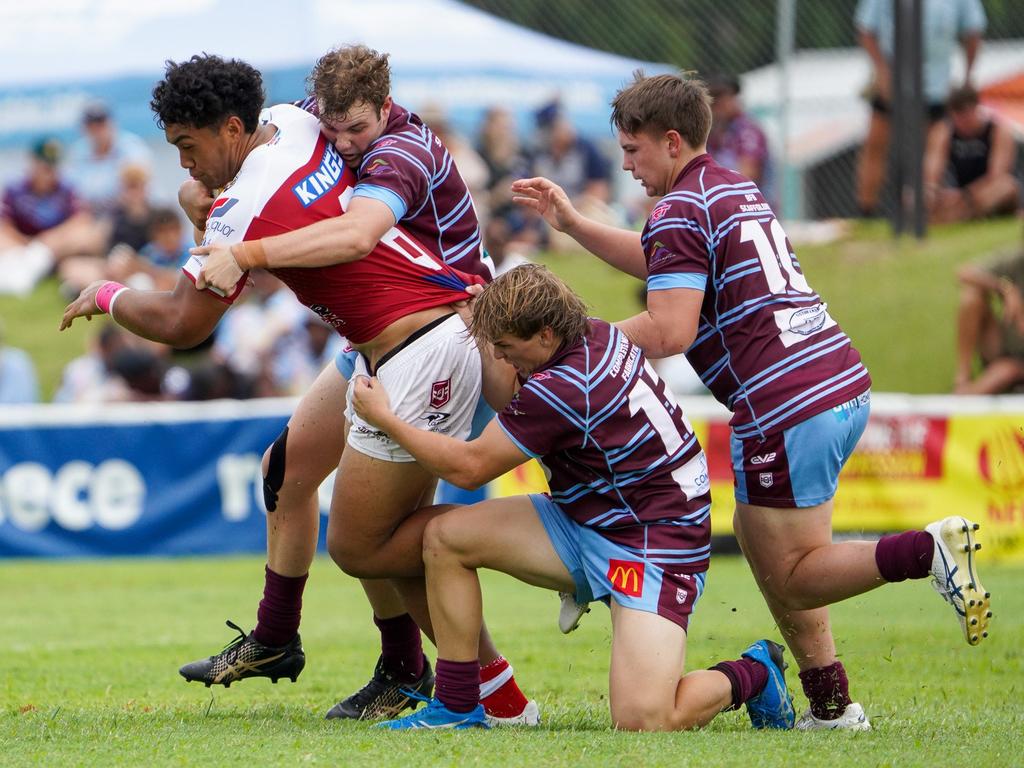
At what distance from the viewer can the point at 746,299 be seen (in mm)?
5047

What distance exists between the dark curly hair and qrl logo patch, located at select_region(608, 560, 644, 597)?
194cm

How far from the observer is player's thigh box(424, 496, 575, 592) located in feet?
16.6

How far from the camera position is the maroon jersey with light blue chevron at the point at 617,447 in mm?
4805

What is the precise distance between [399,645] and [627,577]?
120 cm

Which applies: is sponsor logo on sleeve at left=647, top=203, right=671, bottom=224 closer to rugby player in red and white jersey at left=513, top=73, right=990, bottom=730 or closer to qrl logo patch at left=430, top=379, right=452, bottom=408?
rugby player in red and white jersey at left=513, top=73, right=990, bottom=730

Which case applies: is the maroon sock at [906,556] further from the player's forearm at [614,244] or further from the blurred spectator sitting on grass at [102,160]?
the blurred spectator sitting on grass at [102,160]

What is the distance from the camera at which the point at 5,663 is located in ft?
23.6

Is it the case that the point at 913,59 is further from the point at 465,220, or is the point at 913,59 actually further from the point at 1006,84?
the point at 465,220

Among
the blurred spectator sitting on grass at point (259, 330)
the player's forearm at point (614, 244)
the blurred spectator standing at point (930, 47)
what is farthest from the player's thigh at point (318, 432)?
the blurred spectator standing at point (930, 47)

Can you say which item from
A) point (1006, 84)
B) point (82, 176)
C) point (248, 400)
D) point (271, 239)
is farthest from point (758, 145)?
point (271, 239)

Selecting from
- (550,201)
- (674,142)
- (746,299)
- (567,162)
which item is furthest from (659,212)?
(567,162)

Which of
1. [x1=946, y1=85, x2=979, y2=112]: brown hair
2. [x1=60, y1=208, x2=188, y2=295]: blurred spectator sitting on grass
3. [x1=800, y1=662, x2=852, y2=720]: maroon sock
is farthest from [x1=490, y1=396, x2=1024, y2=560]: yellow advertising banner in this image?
[x1=800, y1=662, x2=852, y2=720]: maroon sock

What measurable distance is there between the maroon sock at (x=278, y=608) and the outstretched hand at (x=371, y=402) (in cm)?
105

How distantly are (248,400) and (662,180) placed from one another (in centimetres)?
850
